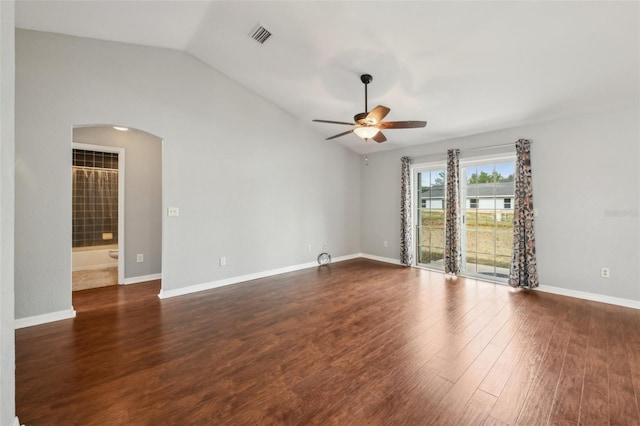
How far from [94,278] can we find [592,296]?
26.5ft

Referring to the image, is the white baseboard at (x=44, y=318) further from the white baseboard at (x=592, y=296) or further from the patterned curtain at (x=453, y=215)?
the white baseboard at (x=592, y=296)

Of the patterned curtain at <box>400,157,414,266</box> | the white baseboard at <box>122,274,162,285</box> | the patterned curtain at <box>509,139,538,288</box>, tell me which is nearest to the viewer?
the patterned curtain at <box>509,139,538,288</box>

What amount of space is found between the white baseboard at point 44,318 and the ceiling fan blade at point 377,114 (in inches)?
168

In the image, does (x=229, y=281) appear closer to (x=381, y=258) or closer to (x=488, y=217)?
(x=381, y=258)

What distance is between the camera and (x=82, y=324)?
2930 mm

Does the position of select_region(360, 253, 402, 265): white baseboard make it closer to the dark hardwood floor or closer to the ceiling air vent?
the dark hardwood floor

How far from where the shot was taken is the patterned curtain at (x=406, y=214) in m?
5.64

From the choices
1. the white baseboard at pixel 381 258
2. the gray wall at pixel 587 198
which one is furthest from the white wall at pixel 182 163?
the gray wall at pixel 587 198

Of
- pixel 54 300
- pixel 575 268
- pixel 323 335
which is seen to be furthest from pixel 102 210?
pixel 575 268

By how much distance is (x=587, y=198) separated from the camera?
145 inches

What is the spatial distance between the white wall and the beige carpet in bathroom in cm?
142

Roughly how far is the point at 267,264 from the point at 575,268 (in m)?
4.89
